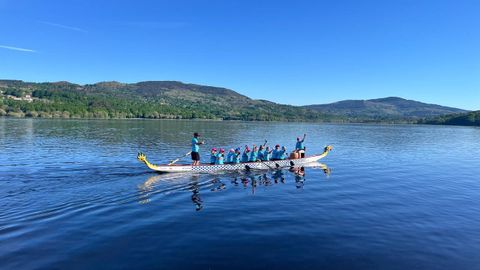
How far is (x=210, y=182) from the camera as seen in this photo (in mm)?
28188

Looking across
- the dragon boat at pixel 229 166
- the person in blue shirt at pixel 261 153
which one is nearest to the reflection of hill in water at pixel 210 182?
the dragon boat at pixel 229 166

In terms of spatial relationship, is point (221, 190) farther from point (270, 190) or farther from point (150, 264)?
point (150, 264)

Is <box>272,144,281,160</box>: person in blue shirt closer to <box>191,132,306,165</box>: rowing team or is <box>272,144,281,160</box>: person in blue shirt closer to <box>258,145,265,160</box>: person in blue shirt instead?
<box>191,132,306,165</box>: rowing team

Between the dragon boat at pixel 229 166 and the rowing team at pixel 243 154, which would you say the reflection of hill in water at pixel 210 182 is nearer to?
the dragon boat at pixel 229 166

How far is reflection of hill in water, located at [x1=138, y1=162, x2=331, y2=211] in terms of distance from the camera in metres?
24.3

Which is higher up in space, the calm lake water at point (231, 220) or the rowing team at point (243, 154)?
the rowing team at point (243, 154)

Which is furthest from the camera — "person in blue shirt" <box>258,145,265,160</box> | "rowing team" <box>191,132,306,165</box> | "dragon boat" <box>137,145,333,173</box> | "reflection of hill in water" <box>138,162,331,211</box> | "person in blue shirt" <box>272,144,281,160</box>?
"person in blue shirt" <box>272,144,281,160</box>

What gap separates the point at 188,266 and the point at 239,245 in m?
2.79

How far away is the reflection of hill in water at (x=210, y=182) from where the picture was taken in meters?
24.3

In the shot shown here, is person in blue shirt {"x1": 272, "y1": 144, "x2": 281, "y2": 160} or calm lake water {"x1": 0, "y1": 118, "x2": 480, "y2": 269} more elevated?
person in blue shirt {"x1": 272, "y1": 144, "x2": 281, "y2": 160}

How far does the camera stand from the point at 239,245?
15.0 meters

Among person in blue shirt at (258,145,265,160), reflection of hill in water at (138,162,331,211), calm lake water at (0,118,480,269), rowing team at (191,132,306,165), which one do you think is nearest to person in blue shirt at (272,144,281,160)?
rowing team at (191,132,306,165)

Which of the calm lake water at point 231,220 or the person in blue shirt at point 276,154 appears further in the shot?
the person in blue shirt at point 276,154

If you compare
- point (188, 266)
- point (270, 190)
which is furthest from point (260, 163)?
point (188, 266)
